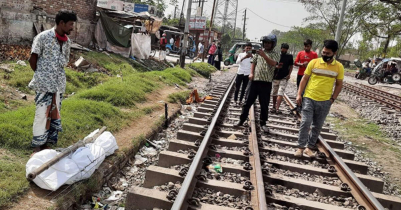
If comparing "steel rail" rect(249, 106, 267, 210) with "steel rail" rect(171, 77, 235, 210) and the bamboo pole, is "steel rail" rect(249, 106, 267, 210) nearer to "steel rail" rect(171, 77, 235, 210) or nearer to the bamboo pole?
"steel rail" rect(171, 77, 235, 210)

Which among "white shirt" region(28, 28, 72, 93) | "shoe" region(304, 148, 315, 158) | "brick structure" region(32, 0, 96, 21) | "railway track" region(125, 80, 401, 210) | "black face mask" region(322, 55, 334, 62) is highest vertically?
"brick structure" region(32, 0, 96, 21)

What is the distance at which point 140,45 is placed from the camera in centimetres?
1670

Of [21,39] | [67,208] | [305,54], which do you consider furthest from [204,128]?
[21,39]

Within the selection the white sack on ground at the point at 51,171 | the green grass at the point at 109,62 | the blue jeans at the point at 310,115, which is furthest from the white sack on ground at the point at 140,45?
the white sack on ground at the point at 51,171

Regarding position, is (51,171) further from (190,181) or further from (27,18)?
(27,18)

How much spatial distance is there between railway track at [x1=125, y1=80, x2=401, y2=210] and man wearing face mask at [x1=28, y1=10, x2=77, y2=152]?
150 cm

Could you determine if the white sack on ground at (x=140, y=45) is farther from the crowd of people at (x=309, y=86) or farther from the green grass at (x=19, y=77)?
the crowd of people at (x=309, y=86)

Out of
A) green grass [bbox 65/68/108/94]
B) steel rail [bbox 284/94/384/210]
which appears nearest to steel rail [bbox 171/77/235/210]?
steel rail [bbox 284/94/384/210]

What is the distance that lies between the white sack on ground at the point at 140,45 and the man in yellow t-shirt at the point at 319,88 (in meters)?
12.6

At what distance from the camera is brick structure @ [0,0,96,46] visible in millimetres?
10344

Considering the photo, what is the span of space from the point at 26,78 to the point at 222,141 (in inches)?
210

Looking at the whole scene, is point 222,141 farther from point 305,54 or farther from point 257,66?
point 305,54

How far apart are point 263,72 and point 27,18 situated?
9.51m

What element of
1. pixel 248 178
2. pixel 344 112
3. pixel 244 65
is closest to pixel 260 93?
pixel 244 65
